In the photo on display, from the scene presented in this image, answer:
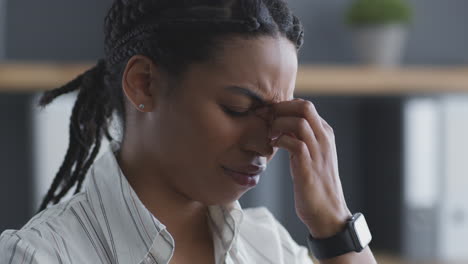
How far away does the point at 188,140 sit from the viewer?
1.02m

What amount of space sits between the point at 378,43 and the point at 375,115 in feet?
1.06

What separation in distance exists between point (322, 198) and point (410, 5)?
1955 millimetres

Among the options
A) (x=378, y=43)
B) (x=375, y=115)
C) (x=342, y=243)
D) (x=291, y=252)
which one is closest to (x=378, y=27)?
(x=378, y=43)

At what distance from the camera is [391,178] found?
2.67 meters

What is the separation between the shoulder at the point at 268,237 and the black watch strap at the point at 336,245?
12 cm

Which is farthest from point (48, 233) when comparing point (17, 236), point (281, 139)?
point (281, 139)

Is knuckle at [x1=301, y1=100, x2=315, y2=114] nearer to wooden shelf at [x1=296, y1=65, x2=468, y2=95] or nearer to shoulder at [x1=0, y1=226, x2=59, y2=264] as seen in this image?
shoulder at [x1=0, y1=226, x2=59, y2=264]

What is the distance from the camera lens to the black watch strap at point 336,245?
1.09 metres

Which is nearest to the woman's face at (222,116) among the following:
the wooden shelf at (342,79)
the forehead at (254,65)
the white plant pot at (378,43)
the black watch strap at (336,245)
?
the forehead at (254,65)

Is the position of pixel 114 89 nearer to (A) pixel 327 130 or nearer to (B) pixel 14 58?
(A) pixel 327 130

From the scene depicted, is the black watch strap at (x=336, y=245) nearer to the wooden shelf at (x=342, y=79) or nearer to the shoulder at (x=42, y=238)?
the shoulder at (x=42, y=238)

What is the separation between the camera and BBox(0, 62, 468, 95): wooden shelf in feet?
7.39

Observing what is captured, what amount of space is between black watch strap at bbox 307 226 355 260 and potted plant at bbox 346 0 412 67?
5.19 ft

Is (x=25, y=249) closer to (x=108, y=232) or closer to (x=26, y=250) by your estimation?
(x=26, y=250)
